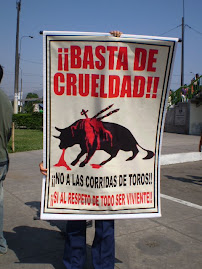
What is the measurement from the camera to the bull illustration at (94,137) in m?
2.70

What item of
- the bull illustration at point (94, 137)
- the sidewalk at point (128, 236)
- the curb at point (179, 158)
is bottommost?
the sidewalk at point (128, 236)

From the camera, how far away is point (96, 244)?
2.88 m

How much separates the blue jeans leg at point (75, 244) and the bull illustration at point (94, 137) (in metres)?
0.55

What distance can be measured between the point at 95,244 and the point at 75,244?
0.18 m

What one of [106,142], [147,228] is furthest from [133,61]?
[147,228]

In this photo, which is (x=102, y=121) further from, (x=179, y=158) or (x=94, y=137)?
(x=179, y=158)

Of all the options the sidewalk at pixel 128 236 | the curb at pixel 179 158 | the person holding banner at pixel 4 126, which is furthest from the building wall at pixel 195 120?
the person holding banner at pixel 4 126

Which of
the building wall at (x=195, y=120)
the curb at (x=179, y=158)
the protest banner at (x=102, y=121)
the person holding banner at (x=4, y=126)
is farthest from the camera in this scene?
the building wall at (x=195, y=120)

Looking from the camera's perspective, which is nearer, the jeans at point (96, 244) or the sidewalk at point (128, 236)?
the jeans at point (96, 244)

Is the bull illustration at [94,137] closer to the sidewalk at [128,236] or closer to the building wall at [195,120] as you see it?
the sidewalk at [128,236]

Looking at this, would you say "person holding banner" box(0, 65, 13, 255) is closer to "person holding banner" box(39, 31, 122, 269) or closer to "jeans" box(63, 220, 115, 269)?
"person holding banner" box(39, 31, 122, 269)

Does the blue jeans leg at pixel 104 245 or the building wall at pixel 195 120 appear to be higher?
the building wall at pixel 195 120

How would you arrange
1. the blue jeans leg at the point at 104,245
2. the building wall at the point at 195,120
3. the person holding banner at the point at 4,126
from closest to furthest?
the blue jeans leg at the point at 104,245
the person holding banner at the point at 4,126
the building wall at the point at 195,120

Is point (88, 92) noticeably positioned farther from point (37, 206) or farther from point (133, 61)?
point (37, 206)
